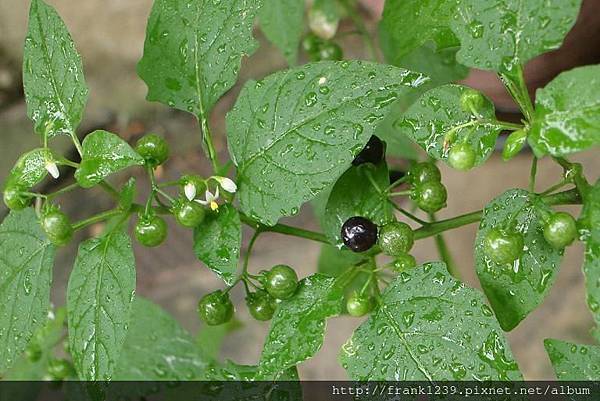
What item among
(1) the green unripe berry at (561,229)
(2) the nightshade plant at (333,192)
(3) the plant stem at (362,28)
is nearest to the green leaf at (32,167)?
(2) the nightshade plant at (333,192)

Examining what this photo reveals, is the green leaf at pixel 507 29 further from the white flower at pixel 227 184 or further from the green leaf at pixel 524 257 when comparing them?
the white flower at pixel 227 184

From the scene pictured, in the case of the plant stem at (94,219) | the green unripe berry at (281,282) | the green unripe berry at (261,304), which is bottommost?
the green unripe berry at (261,304)

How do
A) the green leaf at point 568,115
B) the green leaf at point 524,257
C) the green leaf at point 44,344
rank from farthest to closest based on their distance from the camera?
the green leaf at point 44,344 → the green leaf at point 524,257 → the green leaf at point 568,115

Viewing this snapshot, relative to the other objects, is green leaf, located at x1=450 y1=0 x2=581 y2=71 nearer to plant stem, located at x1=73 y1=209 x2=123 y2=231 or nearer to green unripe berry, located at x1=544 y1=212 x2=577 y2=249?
green unripe berry, located at x1=544 y1=212 x2=577 y2=249

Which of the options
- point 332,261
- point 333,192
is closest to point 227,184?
point 333,192

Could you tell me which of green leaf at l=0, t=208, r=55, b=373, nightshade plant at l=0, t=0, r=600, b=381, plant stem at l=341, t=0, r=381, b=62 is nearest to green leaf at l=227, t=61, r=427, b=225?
nightshade plant at l=0, t=0, r=600, b=381

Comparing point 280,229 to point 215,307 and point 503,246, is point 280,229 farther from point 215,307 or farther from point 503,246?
point 503,246
